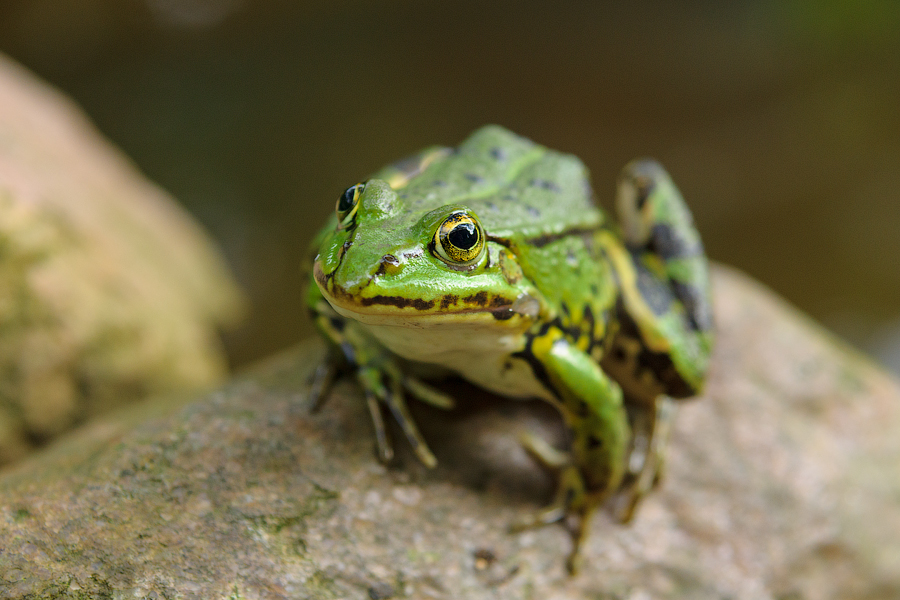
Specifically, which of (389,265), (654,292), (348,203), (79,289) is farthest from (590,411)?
(79,289)

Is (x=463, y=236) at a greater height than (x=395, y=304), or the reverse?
(x=463, y=236)

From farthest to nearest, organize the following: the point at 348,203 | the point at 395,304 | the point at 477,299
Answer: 1. the point at 348,203
2. the point at 477,299
3. the point at 395,304

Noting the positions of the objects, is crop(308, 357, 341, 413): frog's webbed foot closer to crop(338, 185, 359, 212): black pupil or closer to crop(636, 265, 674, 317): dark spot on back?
crop(338, 185, 359, 212): black pupil

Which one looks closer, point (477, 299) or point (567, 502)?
point (477, 299)

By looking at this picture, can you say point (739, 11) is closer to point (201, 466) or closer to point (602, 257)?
point (602, 257)

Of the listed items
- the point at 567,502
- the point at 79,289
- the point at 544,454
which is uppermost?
the point at 79,289

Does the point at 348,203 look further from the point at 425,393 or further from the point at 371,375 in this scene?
the point at 425,393

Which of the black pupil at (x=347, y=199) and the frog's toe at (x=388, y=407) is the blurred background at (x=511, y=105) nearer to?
the frog's toe at (x=388, y=407)
